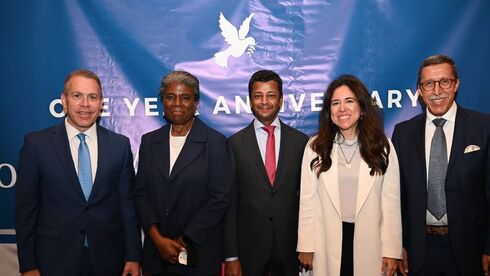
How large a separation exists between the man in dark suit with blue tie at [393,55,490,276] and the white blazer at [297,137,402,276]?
114mm

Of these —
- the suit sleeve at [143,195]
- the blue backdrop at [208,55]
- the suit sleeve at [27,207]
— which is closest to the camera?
the suit sleeve at [27,207]

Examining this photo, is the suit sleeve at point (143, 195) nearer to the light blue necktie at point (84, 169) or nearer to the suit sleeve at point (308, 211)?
the light blue necktie at point (84, 169)

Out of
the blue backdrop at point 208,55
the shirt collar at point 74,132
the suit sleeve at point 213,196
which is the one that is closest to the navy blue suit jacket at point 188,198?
the suit sleeve at point 213,196

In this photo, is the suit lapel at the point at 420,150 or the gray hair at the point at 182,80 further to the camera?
the gray hair at the point at 182,80

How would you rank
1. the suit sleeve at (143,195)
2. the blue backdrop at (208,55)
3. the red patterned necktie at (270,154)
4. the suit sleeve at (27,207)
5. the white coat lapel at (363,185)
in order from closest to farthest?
the suit sleeve at (27,207) → the white coat lapel at (363,185) → the suit sleeve at (143,195) → the red patterned necktie at (270,154) → the blue backdrop at (208,55)

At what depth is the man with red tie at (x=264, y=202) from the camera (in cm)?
250

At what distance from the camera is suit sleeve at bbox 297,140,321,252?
95.4 inches

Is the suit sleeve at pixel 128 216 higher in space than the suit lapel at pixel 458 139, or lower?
lower

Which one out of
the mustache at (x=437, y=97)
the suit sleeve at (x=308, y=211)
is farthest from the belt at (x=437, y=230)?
the mustache at (x=437, y=97)

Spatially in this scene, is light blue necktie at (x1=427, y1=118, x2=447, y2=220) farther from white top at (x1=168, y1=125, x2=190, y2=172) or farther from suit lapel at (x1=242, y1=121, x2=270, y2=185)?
white top at (x1=168, y1=125, x2=190, y2=172)

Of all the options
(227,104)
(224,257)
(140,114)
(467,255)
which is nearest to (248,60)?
(227,104)

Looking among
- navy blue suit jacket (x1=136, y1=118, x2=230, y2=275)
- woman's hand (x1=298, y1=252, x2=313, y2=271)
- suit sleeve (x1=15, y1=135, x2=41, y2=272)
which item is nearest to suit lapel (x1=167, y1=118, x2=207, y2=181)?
navy blue suit jacket (x1=136, y1=118, x2=230, y2=275)

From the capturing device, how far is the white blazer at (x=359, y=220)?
92.0 inches

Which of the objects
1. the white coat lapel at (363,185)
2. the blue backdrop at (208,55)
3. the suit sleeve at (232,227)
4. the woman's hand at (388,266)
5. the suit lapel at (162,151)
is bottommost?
the woman's hand at (388,266)
